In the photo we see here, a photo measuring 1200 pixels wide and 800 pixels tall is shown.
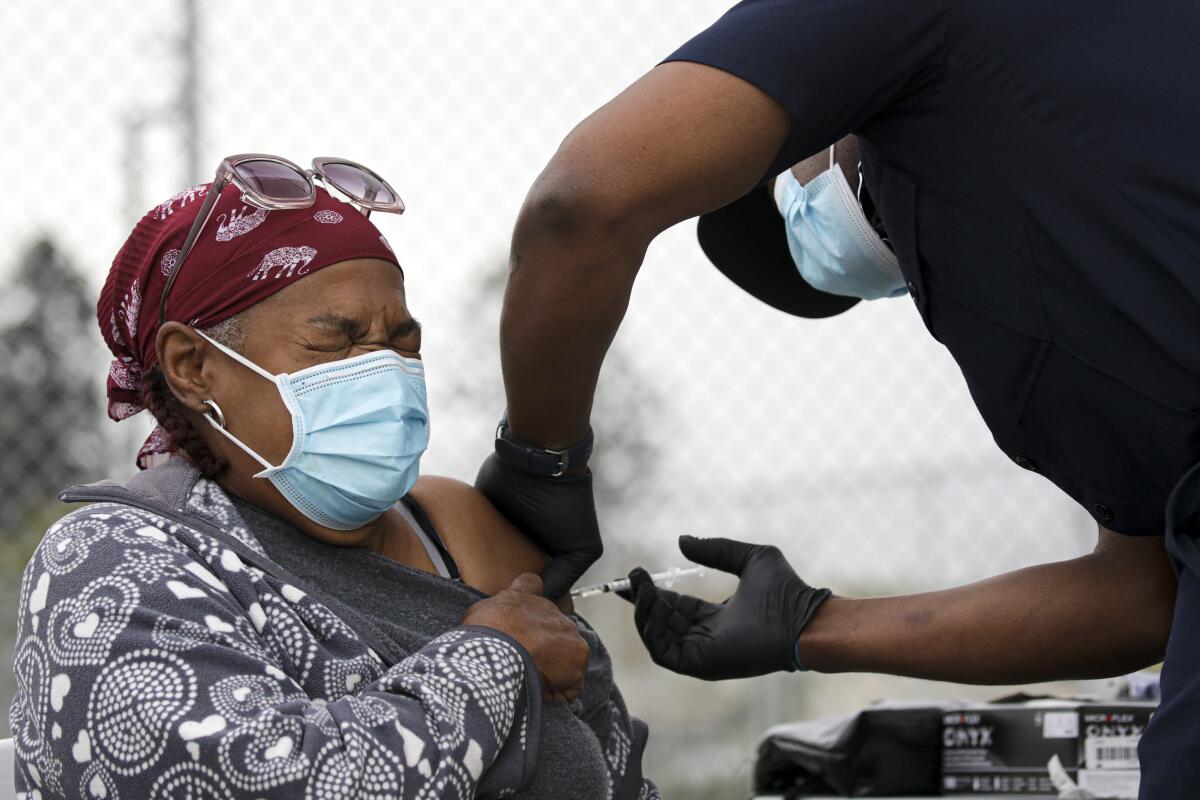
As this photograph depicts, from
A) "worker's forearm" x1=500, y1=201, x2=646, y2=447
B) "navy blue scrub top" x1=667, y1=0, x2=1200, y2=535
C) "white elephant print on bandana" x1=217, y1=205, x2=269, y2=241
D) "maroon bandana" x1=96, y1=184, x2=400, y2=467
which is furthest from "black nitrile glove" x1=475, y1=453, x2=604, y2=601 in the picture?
"navy blue scrub top" x1=667, y1=0, x2=1200, y2=535

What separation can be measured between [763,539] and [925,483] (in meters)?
0.67

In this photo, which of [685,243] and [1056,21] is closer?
[1056,21]

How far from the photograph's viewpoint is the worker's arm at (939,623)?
1.99 meters

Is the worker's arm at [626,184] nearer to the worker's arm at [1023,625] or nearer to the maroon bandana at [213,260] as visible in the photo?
the maroon bandana at [213,260]

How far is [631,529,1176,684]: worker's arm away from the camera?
1993 millimetres

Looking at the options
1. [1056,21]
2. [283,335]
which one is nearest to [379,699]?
[283,335]

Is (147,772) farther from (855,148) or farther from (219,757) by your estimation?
(855,148)

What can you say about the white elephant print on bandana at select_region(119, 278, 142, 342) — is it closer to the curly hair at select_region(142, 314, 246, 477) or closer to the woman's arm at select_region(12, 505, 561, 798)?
the curly hair at select_region(142, 314, 246, 477)

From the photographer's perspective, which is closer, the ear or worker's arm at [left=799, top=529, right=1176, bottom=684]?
the ear

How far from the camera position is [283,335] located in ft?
5.79

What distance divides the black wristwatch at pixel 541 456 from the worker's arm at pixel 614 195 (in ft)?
0.62

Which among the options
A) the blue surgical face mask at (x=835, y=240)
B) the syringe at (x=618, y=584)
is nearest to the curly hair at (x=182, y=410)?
the syringe at (x=618, y=584)

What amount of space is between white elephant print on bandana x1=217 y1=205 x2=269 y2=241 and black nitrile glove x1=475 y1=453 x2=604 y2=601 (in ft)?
1.65

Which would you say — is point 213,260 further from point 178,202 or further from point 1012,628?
point 1012,628
